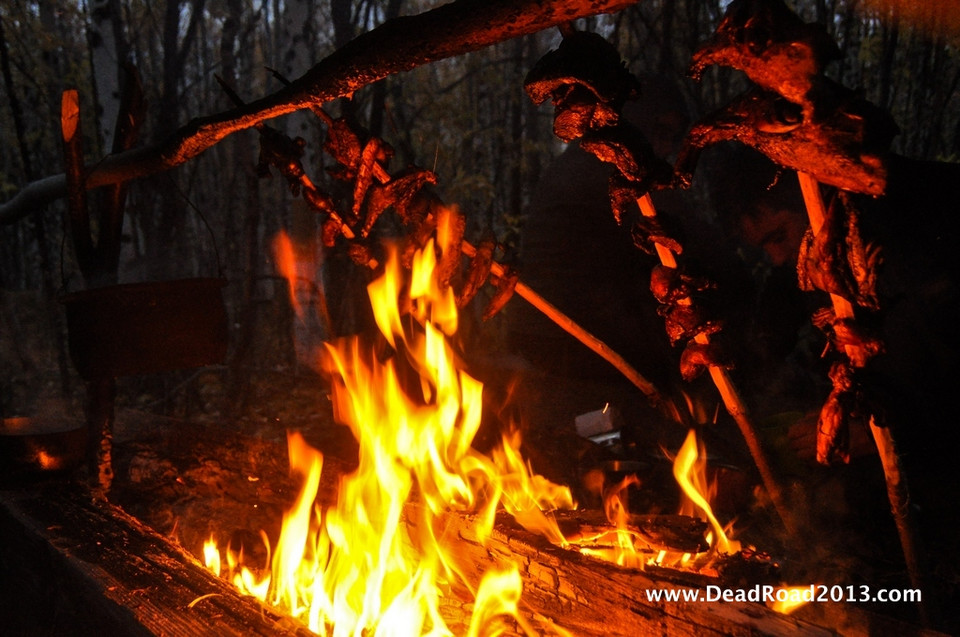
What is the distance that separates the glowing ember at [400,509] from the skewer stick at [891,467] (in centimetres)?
141

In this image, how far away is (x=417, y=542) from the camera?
3520 mm

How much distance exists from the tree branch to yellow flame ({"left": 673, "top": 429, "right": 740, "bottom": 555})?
234cm

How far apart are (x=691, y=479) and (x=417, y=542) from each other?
1.71 metres

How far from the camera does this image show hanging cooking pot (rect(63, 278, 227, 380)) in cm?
383

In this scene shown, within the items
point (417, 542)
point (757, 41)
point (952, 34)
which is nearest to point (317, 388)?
point (417, 542)

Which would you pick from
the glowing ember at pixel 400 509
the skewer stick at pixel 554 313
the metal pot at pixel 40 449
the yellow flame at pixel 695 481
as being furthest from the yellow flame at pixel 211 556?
the yellow flame at pixel 695 481

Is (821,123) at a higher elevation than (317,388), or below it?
higher

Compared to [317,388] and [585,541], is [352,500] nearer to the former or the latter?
[585,541]

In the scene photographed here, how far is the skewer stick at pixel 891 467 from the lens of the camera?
199cm

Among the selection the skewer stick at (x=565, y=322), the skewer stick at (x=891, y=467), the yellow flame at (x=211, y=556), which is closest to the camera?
the skewer stick at (x=891, y=467)

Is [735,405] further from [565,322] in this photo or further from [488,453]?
[488,453]

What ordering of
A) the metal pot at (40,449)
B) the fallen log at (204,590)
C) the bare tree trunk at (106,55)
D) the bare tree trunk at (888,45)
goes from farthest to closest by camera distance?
1. the bare tree trunk at (888,45)
2. the bare tree trunk at (106,55)
3. the metal pot at (40,449)
4. the fallen log at (204,590)

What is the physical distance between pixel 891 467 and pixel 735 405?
0.69 meters

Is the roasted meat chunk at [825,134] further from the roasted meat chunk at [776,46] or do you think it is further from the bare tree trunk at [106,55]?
the bare tree trunk at [106,55]
